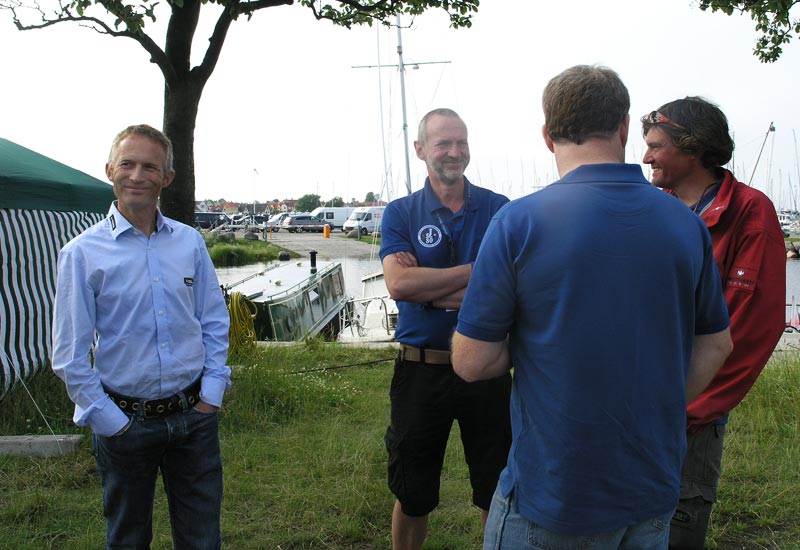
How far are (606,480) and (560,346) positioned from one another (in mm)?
365

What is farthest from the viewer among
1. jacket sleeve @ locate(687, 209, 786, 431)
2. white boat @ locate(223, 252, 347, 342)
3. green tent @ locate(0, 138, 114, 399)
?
white boat @ locate(223, 252, 347, 342)

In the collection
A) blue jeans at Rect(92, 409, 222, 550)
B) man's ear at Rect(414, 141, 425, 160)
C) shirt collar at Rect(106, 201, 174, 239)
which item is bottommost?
blue jeans at Rect(92, 409, 222, 550)

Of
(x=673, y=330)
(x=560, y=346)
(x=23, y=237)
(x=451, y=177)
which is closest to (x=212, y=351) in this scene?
(x=451, y=177)

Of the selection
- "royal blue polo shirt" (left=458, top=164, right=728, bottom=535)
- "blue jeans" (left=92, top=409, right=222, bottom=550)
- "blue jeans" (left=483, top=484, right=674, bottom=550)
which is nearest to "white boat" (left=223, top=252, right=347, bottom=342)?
"blue jeans" (left=92, top=409, right=222, bottom=550)

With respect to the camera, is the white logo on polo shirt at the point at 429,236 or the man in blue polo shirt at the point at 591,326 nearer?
the man in blue polo shirt at the point at 591,326

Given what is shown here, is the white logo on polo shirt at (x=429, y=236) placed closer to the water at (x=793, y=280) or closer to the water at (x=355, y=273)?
the water at (x=793, y=280)

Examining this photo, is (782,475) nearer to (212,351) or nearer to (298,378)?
(212,351)

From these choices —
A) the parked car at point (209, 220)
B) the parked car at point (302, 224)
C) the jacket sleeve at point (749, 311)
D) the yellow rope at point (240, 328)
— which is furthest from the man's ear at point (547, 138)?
the parked car at point (302, 224)

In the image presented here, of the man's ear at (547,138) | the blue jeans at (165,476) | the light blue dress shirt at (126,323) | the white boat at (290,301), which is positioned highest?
the man's ear at (547,138)

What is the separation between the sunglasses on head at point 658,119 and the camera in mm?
2465

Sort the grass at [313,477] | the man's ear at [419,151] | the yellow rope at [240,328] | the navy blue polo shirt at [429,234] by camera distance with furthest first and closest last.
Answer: the yellow rope at [240,328]
the grass at [313,477]
the man's ear at [419,151]
the navy blue polo shirt at [429,234]

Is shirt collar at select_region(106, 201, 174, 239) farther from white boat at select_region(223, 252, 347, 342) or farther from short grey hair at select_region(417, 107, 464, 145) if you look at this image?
white boat at select_region(223, 252, 347, 342)

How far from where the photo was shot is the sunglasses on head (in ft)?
8.09

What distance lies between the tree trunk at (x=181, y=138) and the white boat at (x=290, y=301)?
1.43 metres
